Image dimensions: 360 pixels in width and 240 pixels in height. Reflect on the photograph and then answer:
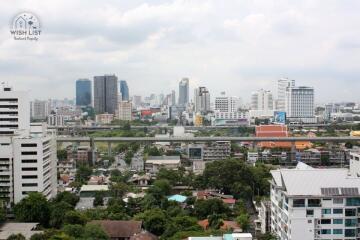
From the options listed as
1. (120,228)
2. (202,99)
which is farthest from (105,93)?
(120,228)

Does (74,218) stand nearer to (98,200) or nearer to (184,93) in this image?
(98,200)

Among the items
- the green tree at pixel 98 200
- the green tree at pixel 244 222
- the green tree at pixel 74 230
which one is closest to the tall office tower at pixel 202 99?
the green tree at pixel 98 200

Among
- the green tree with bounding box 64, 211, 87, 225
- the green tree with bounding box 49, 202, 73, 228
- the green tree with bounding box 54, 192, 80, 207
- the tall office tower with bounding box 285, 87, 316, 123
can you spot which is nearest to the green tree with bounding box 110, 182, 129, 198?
the green tree with bounding box 54, 192, 80, 207

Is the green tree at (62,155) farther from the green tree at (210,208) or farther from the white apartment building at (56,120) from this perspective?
the white apartment building at (56,120)

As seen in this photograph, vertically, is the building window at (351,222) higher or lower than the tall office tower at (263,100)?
lower

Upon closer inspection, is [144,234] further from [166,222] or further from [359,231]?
[359,231]

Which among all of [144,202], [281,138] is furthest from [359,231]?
[281,138]

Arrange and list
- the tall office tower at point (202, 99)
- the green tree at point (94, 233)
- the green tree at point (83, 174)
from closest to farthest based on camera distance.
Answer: the green tree at point (94, 233) → the green tree at point (83, 174) → the tall office tower at point (202, 99)
